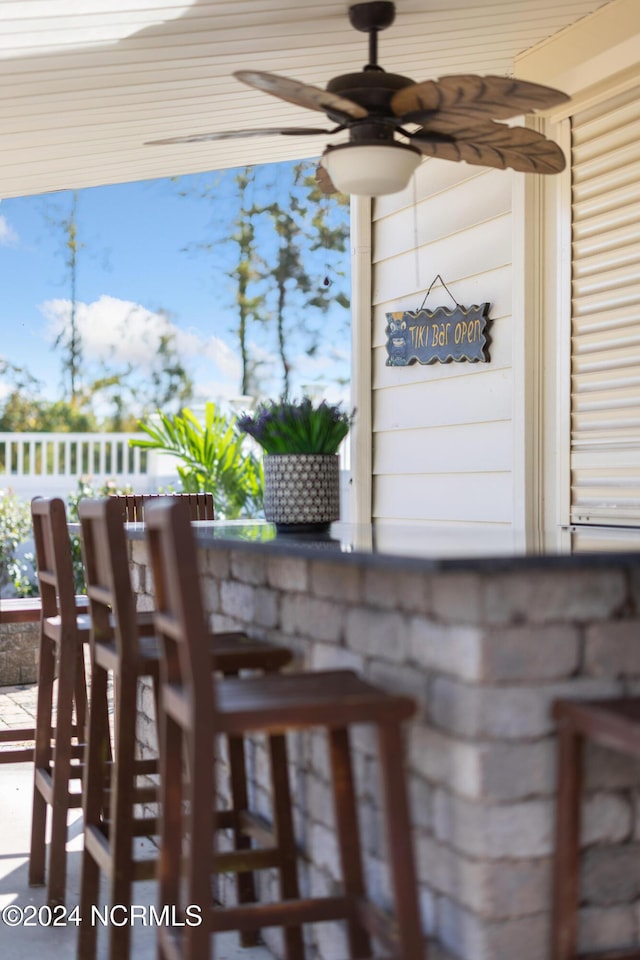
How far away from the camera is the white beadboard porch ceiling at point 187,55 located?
363 cm

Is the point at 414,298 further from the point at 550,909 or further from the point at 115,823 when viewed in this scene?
the point at 550,909

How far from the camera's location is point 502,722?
2.08m

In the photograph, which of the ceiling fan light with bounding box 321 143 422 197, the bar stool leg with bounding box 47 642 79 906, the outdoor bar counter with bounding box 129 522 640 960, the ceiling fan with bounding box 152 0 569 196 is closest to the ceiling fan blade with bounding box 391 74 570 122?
the ceiling fan with bounding box 152 0 569 196

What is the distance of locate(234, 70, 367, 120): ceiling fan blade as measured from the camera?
9.92ft

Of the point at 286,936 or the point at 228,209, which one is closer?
the point at 286,936

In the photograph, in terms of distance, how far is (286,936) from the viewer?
8.87ft

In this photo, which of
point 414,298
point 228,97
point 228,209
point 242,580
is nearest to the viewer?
point 242,580

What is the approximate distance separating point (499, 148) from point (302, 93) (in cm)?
69

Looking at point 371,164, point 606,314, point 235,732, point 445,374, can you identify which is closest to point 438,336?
point 445,374

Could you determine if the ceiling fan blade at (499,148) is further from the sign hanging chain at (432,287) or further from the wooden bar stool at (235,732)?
the wooden bar stool at (235,732)

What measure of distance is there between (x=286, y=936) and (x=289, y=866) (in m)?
0.16

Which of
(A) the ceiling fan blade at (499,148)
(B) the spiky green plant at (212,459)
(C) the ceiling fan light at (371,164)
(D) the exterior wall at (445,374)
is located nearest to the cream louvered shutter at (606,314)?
(D) the exterior wall at (445,374)

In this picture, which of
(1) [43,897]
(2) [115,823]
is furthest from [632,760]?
(1) [43,897]

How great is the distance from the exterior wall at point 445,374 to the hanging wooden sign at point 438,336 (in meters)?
0.04
